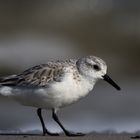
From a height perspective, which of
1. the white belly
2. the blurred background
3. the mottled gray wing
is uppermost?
the mottled gray wing

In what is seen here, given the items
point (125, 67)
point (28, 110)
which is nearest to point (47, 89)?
point (28, 110)

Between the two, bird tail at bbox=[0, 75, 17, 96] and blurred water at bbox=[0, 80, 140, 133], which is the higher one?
bird tail at bbox=[0, 75, 17, 96]

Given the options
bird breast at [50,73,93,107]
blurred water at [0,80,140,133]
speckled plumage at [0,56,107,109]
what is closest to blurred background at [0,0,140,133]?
blurred water at [0,80,140,133]

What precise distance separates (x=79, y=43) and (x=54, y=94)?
9583mm

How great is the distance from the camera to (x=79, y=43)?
16.7m

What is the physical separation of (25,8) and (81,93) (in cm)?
1153

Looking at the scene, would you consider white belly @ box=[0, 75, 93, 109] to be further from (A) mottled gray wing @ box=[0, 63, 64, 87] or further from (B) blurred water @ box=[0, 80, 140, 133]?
(B) blurred water @ box=[0, 80, 140, 133]

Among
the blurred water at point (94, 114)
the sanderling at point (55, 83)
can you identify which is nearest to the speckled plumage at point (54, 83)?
the sanderling at point (55, 83)

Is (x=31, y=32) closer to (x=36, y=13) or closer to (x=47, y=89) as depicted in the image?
(x=36, y=13)

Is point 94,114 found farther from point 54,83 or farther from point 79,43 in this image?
point 79,43

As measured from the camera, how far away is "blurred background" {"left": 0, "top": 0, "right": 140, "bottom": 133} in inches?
459

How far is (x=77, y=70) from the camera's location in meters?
7.38

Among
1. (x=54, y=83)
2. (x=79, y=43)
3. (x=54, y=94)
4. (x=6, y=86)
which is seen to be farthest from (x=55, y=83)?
(x=79, y=43)

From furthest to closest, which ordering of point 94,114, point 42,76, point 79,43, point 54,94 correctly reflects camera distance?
1. point 79,43
2. point 94,114
3. point 42,76
4. point 54,94
